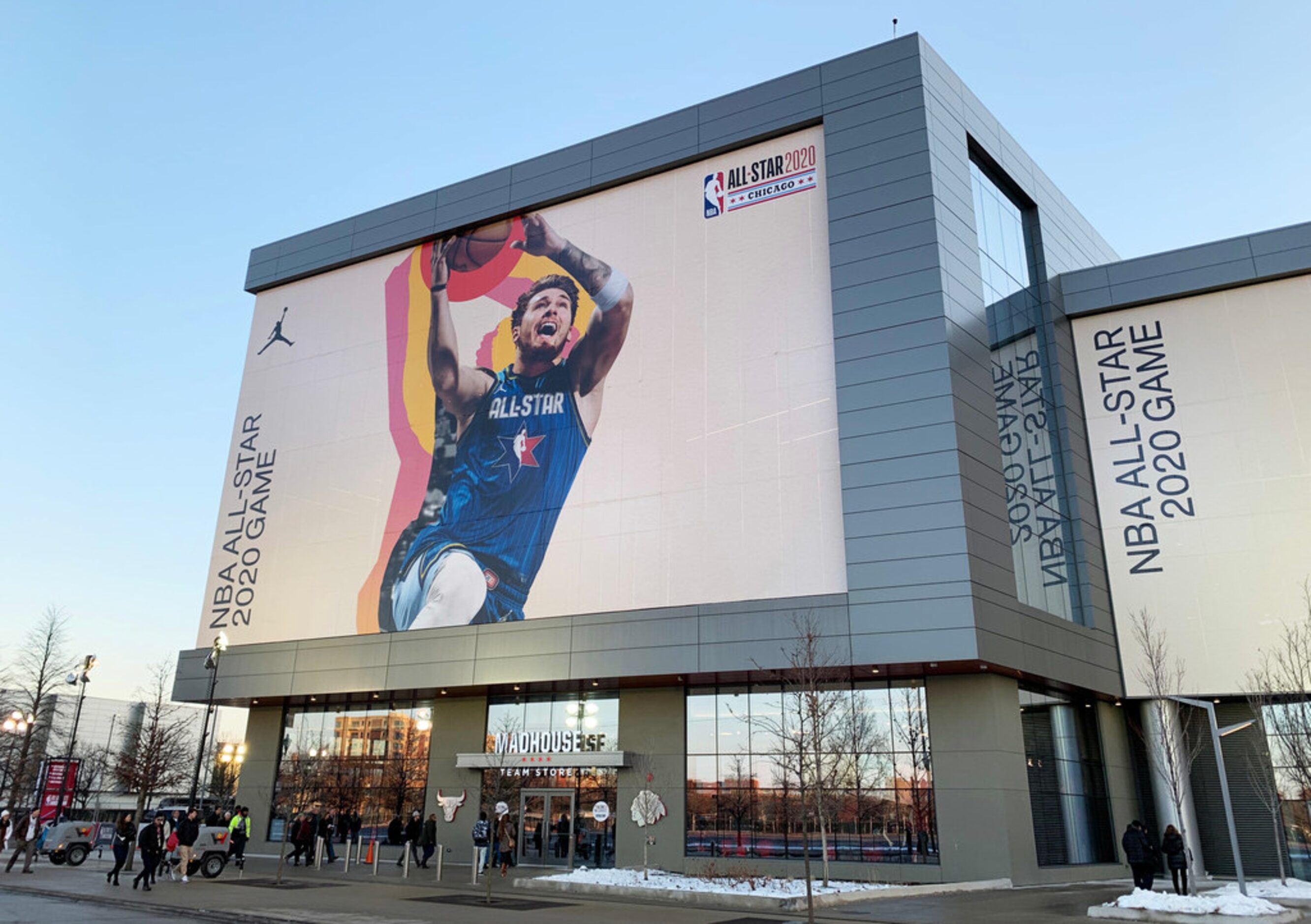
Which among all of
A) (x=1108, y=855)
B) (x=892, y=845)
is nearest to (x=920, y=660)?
(x=892, y=845)

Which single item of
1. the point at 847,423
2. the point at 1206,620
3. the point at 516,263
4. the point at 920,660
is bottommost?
the point at 920,660

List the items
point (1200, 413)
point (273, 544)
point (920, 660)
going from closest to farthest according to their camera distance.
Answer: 1. point (920, 660)
2. point (1200, 413)
3. point (273, 544)

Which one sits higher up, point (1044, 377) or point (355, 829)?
point (1044, 377)

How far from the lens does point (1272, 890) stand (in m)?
27.4

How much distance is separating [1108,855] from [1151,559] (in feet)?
38.0

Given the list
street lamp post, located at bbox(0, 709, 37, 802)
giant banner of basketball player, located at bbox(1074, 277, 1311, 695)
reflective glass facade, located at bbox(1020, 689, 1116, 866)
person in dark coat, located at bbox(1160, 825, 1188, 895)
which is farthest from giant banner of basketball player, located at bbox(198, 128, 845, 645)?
giant banner of basketball player, located at bbox(1074, 277, 1311, 695)

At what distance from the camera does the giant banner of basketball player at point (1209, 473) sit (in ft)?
118

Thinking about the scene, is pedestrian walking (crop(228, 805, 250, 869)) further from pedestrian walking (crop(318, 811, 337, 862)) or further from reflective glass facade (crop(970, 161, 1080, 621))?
reflective glass facade (crop(970, 161, 1080, 621))

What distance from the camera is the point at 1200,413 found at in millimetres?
38281

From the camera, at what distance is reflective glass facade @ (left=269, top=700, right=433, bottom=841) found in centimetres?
4209

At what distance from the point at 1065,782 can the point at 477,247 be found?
3338 cm

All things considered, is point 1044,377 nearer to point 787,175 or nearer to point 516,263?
point 787,175

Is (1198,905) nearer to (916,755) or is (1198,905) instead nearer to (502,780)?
(916,755)

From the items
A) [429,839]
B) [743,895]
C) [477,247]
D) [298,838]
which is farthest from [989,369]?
[298,838]
